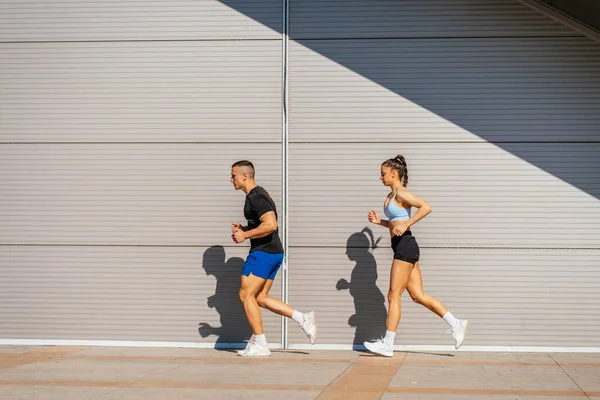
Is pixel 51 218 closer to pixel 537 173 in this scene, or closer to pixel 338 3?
pixel 338 3

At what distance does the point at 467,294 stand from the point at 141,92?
390 cm

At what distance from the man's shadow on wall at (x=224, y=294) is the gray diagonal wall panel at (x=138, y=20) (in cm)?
227

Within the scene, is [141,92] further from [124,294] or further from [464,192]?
[464,192]

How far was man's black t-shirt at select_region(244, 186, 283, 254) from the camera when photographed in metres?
8.61

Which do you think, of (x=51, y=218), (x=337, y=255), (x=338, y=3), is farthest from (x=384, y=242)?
(x=51, y=218)

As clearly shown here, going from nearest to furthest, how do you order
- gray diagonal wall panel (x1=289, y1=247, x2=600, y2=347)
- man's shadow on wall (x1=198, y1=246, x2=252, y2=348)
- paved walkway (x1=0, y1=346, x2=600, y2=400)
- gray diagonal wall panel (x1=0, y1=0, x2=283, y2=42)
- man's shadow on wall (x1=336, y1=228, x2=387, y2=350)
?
paved walkway (x1=0, y1=346, x2=600, y2=400)
gray diagonal wall panel (x1=289, y1=247, x2=600, y2=347)
man's shadow on wall (x1=336, y1=228, x2=387, y2=350)
man's shadow on wall (x1=198, y1=246, x2=252, y2=348)
gray diagonal wall panel (x1=0, y1=0, x2=283, y2=42)

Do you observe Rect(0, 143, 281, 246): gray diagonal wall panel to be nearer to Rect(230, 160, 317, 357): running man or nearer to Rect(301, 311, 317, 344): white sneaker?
Rect(230, 160, 317, 357): running man

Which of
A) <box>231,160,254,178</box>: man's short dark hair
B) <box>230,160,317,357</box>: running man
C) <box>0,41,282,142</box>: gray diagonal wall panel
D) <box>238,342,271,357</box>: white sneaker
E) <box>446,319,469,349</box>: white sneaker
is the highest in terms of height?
<box>0,41,282,142</box>: gray diagonal wall panel

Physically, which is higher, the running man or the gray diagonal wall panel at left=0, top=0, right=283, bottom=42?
the gray diagonal wall panel at left=0, top=0, right=283, bottom=42

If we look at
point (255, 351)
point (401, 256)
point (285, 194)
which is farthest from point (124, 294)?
point (401, 256)

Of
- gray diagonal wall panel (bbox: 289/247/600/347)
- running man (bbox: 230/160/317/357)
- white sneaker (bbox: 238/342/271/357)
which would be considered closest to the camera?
running man (bbox: 230/160/317/357)

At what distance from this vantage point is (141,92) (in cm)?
971

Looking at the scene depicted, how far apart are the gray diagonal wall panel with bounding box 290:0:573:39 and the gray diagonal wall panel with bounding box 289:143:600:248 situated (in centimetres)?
114

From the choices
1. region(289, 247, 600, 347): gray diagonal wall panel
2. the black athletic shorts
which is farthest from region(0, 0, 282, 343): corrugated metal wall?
the black athletic shorts
